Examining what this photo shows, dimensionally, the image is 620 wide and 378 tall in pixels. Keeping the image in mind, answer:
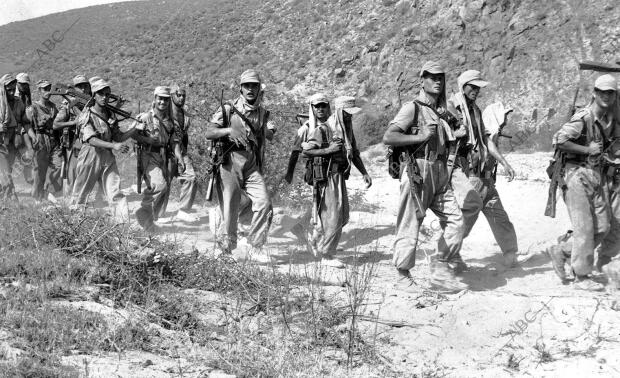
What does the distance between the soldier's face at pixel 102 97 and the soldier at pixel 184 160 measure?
109 cm

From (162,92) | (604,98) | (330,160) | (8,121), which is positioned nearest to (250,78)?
(330,160)

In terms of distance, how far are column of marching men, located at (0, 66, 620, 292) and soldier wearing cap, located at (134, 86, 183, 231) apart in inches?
0.6

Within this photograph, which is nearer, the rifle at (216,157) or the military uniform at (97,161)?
the rifle at (216,157)

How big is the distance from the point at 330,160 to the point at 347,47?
89.9 ft

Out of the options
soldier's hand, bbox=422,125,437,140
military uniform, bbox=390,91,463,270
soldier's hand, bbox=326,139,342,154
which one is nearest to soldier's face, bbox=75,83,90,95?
soldier's hand, bbox=326,139,342,154

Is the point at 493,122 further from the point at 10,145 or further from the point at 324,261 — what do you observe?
the point at 10,145

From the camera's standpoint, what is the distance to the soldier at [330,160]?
761cm

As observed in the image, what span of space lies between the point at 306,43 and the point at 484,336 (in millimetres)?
33842

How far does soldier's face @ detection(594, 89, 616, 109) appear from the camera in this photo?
6.24 metres

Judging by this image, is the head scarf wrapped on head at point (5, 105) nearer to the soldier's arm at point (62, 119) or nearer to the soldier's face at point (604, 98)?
the soldier's arm at point (62, 119)

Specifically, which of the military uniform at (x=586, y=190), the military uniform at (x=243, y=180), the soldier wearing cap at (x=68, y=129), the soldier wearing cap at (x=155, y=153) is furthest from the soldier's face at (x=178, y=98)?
the military uniform at (x=586, y=190)

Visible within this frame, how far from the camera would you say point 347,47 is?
1350 inches

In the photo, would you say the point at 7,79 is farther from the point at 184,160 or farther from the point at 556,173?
the point at 556,173

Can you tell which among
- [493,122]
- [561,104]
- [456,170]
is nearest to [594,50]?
[561,104]
